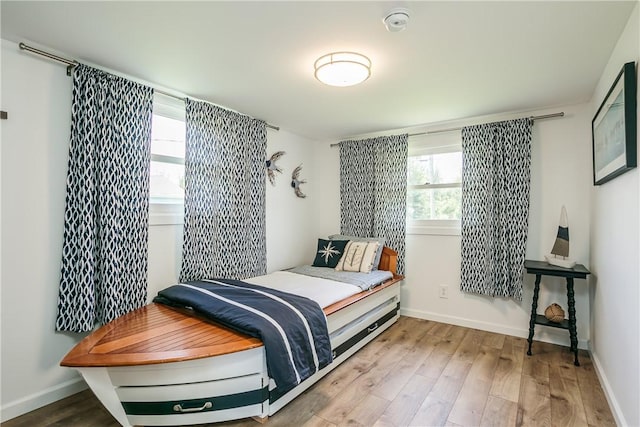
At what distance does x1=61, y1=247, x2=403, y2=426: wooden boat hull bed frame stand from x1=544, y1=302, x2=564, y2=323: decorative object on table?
2410 mm

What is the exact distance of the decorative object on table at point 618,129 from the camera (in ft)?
5.06

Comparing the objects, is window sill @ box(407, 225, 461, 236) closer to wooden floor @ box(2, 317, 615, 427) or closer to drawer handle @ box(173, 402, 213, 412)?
wooden floor @ box(2, 317, 615, 427)

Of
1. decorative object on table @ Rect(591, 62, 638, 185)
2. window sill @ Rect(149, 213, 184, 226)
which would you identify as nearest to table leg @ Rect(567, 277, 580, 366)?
decorative object on table @ Rect(591, 62, 638, 185)

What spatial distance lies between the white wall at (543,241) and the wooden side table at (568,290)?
220 mm

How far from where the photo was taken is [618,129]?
173 centimetres

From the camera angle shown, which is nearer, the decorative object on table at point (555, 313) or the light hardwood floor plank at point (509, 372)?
the light hardwood floor plank at point (509, 372)

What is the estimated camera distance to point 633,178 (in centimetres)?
157

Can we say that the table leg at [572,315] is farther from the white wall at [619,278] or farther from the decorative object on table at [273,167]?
the decorative object on table at [273,167]

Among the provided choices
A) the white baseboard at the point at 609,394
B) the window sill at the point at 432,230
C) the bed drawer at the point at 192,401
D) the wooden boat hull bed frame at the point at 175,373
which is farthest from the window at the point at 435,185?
the bed drawer at the point at 192,401

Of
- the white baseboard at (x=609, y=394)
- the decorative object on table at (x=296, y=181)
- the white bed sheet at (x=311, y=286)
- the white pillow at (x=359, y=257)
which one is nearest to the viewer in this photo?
the white baseboard at (x=609, y=394)

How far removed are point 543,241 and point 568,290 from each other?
1.79 feet

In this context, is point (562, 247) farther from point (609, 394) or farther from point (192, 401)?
point (192, 401)

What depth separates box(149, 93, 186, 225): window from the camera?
2.60m

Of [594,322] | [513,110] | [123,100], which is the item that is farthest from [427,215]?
[123,100]
